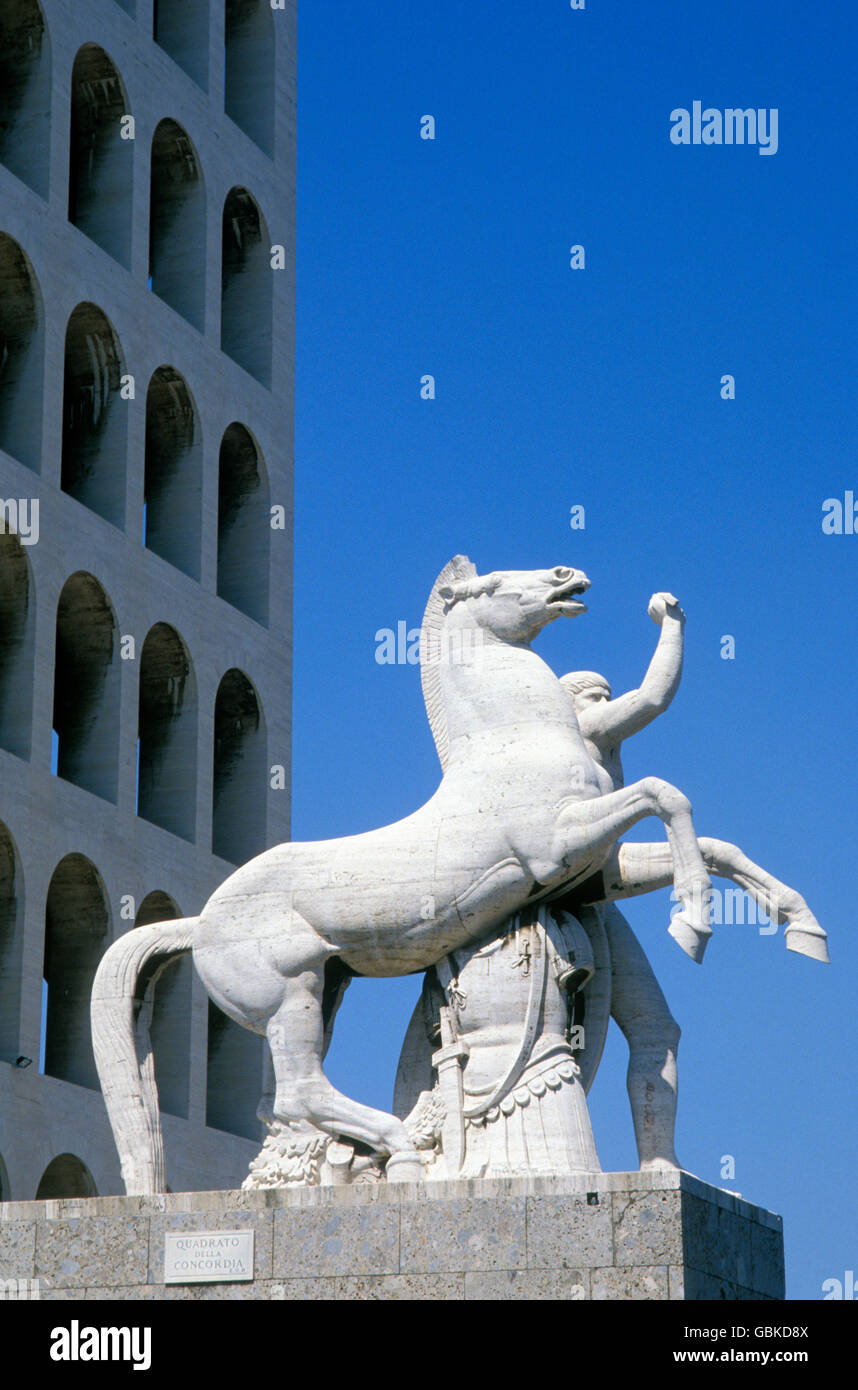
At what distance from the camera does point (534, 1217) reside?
14.9 metres

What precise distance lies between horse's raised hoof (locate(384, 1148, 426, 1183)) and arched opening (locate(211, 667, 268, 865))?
83.9ft

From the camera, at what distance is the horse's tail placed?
16.6 m

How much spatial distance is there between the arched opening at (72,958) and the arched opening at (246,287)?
39.8 ft

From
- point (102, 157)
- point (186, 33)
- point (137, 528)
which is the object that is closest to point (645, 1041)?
point (137, 528)

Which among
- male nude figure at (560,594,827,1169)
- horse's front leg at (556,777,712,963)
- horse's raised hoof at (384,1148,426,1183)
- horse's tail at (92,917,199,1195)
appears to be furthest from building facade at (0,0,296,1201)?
horse's front leg at (556,777,712,963)

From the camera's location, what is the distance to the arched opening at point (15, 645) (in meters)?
35.2

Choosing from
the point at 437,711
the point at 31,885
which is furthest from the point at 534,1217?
the point at 31,885

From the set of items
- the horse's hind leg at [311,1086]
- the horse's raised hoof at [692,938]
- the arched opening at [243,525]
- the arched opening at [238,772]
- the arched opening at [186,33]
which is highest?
the arched opening at [186,33]

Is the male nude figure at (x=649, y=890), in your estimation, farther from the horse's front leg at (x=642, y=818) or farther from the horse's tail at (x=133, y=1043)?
the horse's tail at (x=133, y=1043)

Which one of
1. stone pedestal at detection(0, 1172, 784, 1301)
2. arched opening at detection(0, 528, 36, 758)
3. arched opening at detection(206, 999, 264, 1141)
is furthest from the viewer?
arched opening at detection(206, 999, 264, 1141)

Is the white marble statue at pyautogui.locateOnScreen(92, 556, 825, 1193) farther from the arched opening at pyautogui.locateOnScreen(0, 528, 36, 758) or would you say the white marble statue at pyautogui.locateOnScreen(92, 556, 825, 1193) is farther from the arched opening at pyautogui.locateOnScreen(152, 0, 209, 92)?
the arched opening at pyautogui.locateOnScreen(152, 0, 209, 92)

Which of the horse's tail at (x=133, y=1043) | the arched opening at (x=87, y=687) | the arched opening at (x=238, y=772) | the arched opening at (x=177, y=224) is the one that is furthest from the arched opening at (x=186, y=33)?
the horse's tail at (x=133, y=1043)

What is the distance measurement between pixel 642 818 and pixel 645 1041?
6.06 ft

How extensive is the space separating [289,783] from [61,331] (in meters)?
9.88
